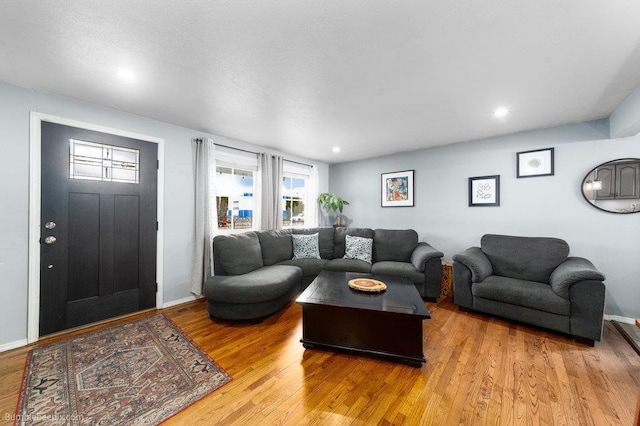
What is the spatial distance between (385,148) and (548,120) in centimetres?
205

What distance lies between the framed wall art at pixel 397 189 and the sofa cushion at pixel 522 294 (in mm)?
1837

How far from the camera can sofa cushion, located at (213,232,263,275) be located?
291 centimetres

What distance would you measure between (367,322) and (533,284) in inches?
80.6

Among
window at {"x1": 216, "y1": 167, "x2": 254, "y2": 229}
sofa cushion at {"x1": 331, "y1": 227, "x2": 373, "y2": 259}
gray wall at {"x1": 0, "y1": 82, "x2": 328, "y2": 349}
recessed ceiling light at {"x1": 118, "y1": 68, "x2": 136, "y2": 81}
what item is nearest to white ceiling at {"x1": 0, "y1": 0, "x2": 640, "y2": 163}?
recessed ceiling light at {"x1": 118, "y1": 68, "x2": 136, "y2": 81}

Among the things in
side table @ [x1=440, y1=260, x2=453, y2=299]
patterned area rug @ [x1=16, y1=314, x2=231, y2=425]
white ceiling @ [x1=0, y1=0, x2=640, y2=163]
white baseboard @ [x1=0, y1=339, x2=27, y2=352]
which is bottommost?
patterned area rug @ [x1=16, y1=314, x2=231, y2=425]

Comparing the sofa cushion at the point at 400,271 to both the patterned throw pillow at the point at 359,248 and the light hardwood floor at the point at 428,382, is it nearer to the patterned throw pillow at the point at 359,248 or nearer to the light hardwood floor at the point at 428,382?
the patterned throw pillow at the point at 359,248

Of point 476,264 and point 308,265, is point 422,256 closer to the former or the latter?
point 476,264

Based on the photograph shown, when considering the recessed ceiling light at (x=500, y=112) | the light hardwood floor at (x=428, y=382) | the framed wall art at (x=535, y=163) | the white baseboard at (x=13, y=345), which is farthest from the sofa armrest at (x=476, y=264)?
the white baseboard at (x=13, y=345)

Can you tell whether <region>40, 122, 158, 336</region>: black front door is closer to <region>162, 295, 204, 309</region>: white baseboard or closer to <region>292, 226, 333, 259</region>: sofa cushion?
<region>162, 295, 204, 309</region>: white baseboard

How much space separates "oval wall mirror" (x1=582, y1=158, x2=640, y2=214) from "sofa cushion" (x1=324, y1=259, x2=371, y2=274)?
279 centimetres

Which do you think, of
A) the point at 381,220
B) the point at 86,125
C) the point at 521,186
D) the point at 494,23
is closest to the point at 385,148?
the point at 381,220

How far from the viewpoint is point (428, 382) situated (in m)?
1.69

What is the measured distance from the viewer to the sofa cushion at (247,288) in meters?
2.49

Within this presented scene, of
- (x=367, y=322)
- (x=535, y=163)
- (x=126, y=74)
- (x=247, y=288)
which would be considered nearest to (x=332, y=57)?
(x=126, y=74)
